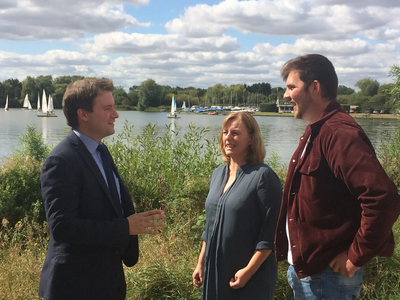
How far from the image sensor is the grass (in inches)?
150

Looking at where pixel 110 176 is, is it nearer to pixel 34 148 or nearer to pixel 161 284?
pixel 161 284

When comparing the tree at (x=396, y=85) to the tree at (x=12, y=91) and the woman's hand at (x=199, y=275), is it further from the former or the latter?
the tree at (x=12, y=91)

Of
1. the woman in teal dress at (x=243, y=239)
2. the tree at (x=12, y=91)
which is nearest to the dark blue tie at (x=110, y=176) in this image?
the woman in teal dress at (x=243, y=239)

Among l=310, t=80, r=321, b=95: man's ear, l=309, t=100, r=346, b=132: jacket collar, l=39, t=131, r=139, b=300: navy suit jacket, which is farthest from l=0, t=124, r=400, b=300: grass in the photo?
l=310, t=80, r=321, b=95: man's ear

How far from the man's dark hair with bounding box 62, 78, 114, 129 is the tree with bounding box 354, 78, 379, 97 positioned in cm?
8254

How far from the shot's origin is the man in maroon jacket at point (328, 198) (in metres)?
1.77

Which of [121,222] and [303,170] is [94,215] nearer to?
[121,222]

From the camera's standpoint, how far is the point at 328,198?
195 centimetres

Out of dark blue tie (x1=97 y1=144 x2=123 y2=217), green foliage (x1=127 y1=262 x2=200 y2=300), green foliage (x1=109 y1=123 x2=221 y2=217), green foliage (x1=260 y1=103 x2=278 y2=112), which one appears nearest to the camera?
dark blue tie (x1=97 y1=144 x2=123 y2=217)

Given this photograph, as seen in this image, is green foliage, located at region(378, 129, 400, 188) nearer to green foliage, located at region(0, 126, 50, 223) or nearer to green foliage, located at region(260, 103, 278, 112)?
green foliage, located at region(0, 126, 50, 223)

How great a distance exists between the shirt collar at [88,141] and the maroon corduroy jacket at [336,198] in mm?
1205

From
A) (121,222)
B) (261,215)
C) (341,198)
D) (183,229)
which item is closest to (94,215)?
(121,222)

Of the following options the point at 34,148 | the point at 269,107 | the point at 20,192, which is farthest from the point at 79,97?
the point at 269,107

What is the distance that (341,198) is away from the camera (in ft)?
6.36
